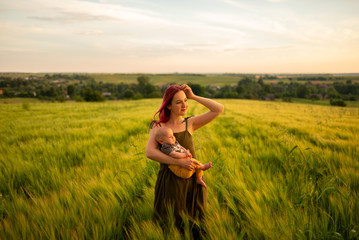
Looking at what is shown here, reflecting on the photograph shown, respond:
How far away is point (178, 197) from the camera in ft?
5.53

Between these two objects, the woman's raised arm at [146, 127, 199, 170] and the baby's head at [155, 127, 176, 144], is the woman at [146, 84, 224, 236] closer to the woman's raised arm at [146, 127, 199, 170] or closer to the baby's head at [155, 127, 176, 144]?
the woman's raised arm at [146, 127, 199, 170]

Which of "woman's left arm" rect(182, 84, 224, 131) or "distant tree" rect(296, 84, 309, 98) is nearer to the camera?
"woman's left arm" rect(182, 84, 224, 131)

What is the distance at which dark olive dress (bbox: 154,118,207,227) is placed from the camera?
1.67m

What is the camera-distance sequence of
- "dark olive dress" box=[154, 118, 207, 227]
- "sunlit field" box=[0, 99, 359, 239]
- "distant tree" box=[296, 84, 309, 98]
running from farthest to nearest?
"distant tree" box=[296, 84, 309, 98] → "dark olive dress" box=[154, 118, 207, 227] → "sunlit field" box=[0, 99, 359, 239]

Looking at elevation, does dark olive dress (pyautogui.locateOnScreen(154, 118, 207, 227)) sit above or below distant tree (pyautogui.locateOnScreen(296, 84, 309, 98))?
below

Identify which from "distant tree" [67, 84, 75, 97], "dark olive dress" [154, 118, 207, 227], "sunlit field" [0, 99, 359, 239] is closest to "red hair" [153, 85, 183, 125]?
"dark olive dress" [154, 118, 207, 227]

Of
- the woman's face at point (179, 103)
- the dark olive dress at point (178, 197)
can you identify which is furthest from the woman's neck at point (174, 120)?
→ the dark olive dress at point (178, 197)

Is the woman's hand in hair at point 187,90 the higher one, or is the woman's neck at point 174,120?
the woman's hand in hair at point 187,90

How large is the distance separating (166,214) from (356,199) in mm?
1774

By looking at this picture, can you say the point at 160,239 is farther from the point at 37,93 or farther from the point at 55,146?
the point at 37,93

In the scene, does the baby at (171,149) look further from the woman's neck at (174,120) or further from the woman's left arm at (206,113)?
the woman's left arm at (206,113)

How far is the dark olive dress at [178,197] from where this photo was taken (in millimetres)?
1667

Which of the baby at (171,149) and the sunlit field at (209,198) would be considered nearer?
the sunlit field at (209,198)

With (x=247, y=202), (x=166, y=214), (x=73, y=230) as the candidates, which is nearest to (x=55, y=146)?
(x=73, y=230)
